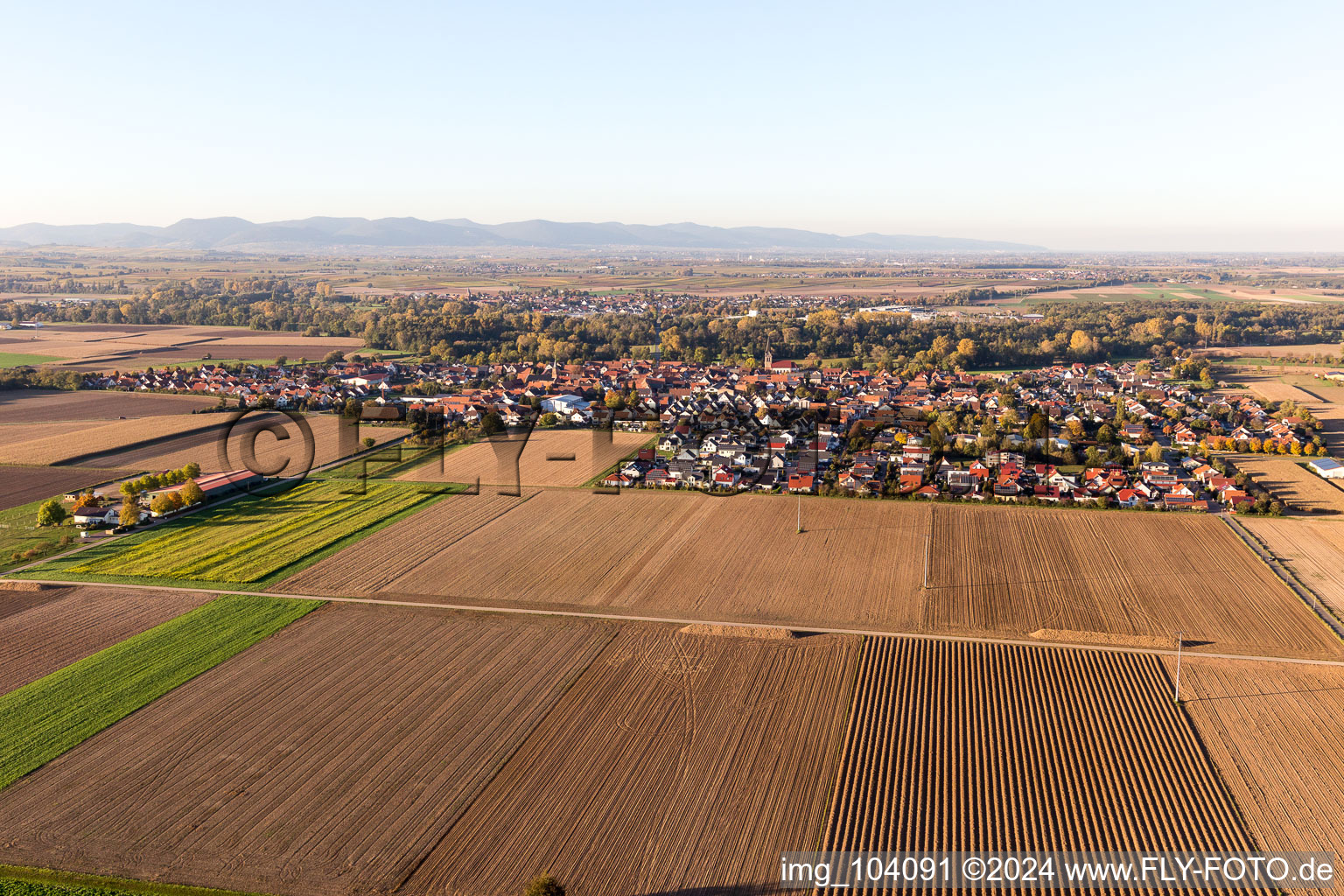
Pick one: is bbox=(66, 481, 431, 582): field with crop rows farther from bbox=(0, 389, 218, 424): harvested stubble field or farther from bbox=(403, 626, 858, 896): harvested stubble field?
bbox=(0, 389, 218, 424): harvested stubble field

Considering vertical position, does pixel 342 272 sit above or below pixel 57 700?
Answer: above

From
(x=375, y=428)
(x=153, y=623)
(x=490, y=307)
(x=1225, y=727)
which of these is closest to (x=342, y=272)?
(x=490, y=307)

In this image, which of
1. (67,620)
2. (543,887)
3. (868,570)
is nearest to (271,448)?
(67,620)

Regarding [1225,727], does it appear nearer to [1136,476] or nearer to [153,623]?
[1136,476]

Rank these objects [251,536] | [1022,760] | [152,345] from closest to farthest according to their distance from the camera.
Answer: [1022,760]
[251,536]
[152,345]

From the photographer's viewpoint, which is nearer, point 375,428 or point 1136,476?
point 1136,476

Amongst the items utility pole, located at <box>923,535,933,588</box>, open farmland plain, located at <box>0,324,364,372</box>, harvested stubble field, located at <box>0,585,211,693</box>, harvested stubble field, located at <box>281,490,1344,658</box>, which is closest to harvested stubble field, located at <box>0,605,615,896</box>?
harvested stubble field, located at <box>281,490,1344,658</box>

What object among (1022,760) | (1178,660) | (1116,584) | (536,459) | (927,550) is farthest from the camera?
(536,459)

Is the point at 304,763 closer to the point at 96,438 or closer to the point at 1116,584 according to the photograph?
the point at 1116,584
